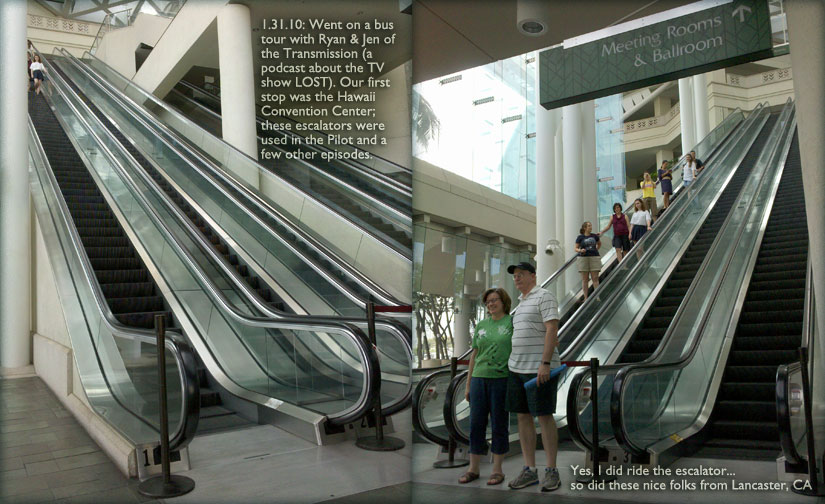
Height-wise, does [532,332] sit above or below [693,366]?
above

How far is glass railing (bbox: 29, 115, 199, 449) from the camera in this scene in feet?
9.89

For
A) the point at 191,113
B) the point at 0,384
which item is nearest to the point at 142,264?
the point at 0,384

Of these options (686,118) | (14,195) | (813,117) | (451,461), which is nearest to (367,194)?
(14,195)

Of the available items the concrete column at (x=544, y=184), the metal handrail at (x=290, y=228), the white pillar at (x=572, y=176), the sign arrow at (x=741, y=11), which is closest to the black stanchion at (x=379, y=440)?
the metal handrail at (x=290, y=228)

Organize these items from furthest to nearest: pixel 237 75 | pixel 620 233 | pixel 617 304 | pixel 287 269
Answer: pixel 237 75 < pixel 620 233 < pixel 287 269 < pixel 617 304

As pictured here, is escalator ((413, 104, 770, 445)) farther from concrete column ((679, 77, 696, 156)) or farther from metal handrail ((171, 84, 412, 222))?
concrete column ((679, 77, 696, 156))

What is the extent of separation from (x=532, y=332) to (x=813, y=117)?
1574 millimetres

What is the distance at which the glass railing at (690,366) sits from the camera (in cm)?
338

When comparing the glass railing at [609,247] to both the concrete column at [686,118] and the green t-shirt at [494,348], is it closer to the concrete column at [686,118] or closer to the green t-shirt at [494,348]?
the concrete column at [686,118]

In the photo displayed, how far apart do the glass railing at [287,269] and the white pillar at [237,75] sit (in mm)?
980

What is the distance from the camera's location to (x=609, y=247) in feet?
33.5

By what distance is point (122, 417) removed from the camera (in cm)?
347

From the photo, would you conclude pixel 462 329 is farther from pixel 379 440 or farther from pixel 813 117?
pixel 813 117

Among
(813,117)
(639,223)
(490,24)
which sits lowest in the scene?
(639,223)
